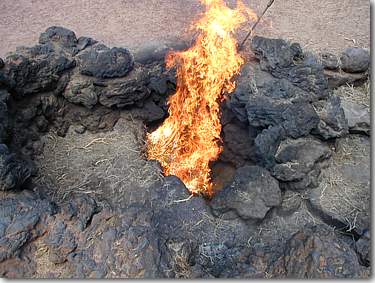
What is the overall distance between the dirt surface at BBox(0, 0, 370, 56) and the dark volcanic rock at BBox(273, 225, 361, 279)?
184 inches

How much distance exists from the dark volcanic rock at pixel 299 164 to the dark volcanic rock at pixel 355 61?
6.02ft

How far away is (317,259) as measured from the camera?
373 cm

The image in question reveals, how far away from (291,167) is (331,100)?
4.01ft

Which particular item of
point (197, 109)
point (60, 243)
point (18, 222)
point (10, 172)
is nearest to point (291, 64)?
point (197, 109)

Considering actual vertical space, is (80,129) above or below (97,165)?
above

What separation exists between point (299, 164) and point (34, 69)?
3.54 metres

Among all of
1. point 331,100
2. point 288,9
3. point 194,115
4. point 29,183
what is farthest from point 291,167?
point 288,9

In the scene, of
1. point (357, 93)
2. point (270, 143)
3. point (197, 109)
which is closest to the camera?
point (270, 143)

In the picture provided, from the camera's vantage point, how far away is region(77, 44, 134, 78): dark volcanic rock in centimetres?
604

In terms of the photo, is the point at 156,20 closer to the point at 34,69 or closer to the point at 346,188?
the point at 34,69

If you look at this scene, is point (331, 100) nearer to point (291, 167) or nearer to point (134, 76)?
point (291, 167)

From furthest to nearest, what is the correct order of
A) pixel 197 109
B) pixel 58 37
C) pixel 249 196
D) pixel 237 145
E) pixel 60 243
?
1. pixel 197 109
2. pixel 237 145
3. pixel 58 37
4. pixel 249 196
5. pixel 60 243

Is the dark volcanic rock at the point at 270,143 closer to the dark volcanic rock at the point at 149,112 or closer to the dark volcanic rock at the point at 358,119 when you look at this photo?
the dark volcanic rock at the point at 358,119

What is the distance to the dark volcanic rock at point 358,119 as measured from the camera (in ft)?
20.1
